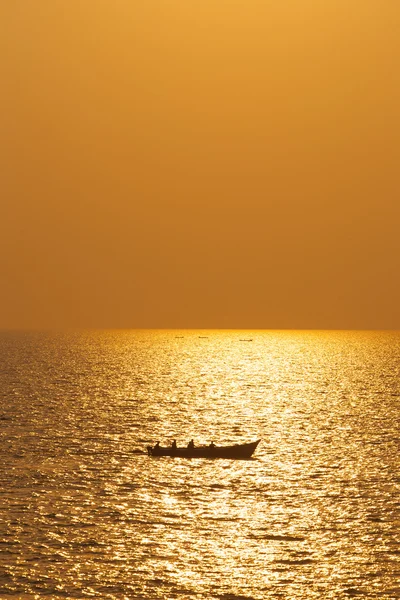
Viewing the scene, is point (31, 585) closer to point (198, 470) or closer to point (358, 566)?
point (358, 566)

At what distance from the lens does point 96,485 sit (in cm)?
8144

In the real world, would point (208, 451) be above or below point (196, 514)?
above

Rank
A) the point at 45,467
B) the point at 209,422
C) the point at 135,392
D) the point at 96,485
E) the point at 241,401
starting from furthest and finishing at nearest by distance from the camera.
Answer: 1. the point at 135,392
2. the point at 241,401
3. the point at 209,422
4. the point at 45,467
5. the point at 96,485

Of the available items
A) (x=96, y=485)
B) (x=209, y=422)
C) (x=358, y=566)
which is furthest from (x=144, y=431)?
(x=358, y=566)

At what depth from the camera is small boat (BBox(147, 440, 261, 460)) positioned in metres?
101

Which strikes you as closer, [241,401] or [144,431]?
[144,431]

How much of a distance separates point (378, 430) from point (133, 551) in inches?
3058

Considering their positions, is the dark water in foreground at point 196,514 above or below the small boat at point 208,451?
below

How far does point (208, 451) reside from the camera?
101062mm

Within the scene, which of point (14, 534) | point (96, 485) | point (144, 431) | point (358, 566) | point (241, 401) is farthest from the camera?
point (241, 401)

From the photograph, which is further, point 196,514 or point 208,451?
point 208,451

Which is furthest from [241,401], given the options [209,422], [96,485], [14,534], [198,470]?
[14,534]

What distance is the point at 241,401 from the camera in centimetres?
18238

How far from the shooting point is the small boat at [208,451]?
101 m
